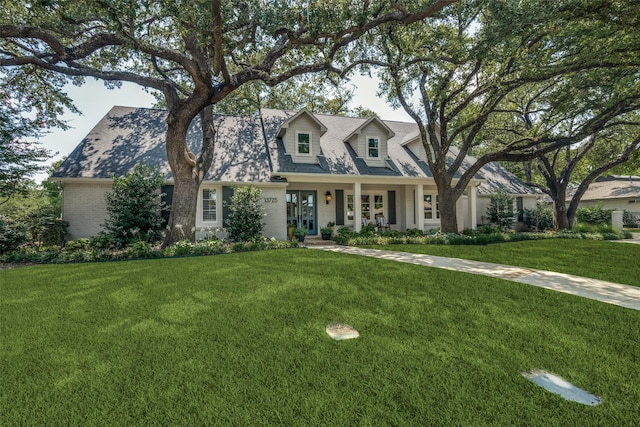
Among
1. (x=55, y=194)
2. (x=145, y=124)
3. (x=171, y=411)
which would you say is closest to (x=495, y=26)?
(x=171, y=411)

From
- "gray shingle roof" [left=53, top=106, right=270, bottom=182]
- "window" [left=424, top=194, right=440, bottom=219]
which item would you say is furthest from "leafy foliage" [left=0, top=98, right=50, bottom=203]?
"window" [left=424, top=194, right=440, bottom=219]

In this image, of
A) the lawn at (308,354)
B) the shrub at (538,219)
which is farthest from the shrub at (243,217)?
the shrub at (538,219)

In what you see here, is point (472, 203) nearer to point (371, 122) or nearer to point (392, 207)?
point (392, 207)

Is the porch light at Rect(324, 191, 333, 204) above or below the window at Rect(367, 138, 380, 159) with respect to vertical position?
below

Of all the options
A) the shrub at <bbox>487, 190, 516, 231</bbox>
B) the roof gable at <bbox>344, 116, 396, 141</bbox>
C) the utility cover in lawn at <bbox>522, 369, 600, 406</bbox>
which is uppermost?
the roof gable at <bbox>344, 116, 396, 141</bbox>

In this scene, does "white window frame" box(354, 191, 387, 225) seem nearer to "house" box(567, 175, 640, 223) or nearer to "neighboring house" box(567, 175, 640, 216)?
"house" box(567, 175, 640, 223)

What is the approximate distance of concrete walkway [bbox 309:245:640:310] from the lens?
Result: 15.3 ft

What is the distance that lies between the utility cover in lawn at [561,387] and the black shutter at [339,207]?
13.0m

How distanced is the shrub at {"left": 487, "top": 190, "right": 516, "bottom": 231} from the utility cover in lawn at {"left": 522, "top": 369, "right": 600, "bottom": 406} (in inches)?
655

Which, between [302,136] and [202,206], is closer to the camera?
[202,206]

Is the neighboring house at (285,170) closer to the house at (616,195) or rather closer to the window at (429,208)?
the window at (429,208)

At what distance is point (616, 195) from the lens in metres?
27.3

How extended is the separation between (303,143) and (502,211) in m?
11.8

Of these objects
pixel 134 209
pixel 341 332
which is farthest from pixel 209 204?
pixel 341 332
